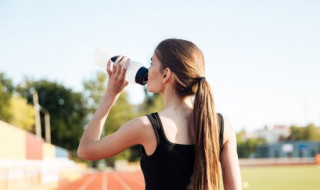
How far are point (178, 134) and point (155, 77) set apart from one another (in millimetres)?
293

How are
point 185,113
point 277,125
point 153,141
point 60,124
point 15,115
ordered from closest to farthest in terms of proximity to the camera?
point 153,141 < point 185,113 < point 15,115 < point 60,124 < point 277,125

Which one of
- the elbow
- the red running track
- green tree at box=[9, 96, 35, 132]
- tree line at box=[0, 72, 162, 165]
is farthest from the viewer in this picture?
tree line at box=[0, 72, 162, 165]

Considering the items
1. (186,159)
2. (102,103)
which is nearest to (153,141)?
(186,159)

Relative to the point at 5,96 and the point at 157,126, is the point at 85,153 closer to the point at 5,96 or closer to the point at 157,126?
the point at 157,126

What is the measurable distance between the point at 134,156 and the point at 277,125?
82.9 metres

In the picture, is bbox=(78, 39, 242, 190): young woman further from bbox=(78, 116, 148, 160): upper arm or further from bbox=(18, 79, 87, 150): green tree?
bbox=(18, 79, 87, 150): green tree

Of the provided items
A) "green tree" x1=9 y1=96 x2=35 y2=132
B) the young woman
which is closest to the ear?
the young woman

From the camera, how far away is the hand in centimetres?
233

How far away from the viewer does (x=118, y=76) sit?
7.75 ft

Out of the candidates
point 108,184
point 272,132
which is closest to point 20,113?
point 108,184

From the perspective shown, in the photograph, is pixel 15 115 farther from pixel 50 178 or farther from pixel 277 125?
pixel 277 125

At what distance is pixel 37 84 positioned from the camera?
229ft

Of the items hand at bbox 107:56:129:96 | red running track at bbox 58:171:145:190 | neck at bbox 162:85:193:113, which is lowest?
red running track at bbox 58:171:145:190

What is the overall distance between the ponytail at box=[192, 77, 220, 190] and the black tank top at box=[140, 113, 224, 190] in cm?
4
